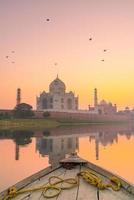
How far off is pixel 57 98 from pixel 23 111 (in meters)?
28.8

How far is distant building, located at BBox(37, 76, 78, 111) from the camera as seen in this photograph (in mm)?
115438

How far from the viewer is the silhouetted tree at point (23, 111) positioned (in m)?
86.9

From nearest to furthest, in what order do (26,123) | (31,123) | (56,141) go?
(56,141), (26,123), (31,123)

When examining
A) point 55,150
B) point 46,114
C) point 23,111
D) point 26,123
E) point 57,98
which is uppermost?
point 57,98

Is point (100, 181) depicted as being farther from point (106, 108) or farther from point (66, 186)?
point (106, 108)

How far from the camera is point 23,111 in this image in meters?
87.8

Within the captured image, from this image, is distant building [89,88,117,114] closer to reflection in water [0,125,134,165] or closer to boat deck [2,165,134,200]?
reflection in water [0,125,134,165]

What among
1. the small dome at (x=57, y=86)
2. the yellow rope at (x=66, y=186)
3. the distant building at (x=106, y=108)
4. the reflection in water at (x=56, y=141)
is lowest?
the yellow rope at (x=66, y=186)

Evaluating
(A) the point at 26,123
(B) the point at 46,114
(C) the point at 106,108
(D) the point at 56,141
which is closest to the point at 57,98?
(B) the point at 46,114

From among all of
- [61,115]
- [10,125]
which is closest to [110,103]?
[61,115]

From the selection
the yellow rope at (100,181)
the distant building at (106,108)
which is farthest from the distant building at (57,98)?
the yellow rope at (100,181)

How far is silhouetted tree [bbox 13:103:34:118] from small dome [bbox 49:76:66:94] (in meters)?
25.6

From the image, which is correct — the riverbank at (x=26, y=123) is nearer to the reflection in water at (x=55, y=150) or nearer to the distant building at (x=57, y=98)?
the distant building at (x=57, y=98)

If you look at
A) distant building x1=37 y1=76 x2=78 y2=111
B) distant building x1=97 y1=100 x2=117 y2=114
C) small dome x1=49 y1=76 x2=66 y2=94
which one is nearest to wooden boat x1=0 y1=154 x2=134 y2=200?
distant building x1=37 y1=76 x2=78 y2=111
